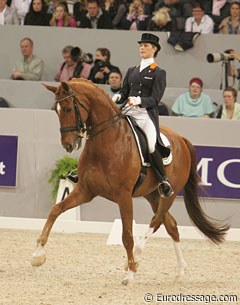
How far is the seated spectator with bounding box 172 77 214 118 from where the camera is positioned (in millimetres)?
10602

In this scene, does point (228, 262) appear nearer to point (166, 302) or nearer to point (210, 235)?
point (210, 235)

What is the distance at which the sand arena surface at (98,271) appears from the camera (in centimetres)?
616

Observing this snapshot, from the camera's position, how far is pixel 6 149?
33.1 feet

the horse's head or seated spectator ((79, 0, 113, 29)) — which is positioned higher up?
seated spectator ((79, 0, 113, 29))

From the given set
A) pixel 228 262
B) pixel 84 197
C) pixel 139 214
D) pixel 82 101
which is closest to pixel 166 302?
pixel 84 197

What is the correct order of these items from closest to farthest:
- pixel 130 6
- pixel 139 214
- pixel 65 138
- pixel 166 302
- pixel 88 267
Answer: pixel 166 302 < pixel 65 138 < pixel 88 267 < pixel 139 214 < pixel 130 6

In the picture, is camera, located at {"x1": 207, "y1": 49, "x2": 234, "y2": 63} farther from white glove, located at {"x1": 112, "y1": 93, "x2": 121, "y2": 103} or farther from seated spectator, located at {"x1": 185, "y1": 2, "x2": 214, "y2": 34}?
white glove, located at {"x1": 112, "y1": 93, "x2": 121, "y2": 103}

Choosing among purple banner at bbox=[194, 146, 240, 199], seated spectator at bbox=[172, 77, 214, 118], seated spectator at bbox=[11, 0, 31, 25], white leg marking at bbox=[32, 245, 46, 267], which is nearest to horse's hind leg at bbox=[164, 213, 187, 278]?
white leg marking at bbox=[32, 245, 46, 267]

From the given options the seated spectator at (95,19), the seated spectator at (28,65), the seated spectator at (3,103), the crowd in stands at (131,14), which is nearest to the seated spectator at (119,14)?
the crowd in stands at (131,14)

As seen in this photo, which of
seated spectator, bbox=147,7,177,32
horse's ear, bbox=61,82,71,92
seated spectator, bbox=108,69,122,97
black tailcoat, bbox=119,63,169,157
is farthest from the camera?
seated spectator, bbox=147,7,177,32

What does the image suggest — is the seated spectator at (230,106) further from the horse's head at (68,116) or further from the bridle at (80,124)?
the horse's head at (68,116)

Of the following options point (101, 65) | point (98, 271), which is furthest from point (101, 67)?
point (98, 271)

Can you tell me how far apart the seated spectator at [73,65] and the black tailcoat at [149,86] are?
452 cm

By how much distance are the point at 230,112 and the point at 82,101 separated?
3981mm
